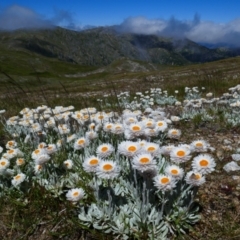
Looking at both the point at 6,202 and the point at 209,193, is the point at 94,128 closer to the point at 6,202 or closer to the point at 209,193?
the point at 6,202

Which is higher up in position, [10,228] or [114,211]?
[114,211]

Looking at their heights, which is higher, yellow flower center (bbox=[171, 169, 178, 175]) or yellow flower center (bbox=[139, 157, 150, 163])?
yellow flower center (bbox=[139, 157, 150, 163])

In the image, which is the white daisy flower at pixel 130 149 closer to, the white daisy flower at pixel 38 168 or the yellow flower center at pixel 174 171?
the yellow flower center at pixel 174 171

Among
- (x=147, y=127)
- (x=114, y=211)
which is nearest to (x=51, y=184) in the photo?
(x=114, y=211)

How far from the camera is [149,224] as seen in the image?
3.68 m

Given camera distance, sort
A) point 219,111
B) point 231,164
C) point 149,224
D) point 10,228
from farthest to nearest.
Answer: point 219,111
point 231,164
point 10,228
point 149,224

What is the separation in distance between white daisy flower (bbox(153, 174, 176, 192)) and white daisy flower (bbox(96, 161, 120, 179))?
1.49 ft

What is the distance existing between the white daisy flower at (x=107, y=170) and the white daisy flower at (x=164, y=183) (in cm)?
46

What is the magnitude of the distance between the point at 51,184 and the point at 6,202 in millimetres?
727

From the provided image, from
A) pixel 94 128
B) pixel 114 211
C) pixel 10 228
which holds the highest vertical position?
pixel 94 128

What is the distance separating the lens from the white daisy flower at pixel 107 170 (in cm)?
342

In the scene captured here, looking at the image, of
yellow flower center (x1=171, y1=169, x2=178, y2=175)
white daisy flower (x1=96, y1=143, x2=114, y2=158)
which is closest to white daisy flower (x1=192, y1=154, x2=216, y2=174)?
yellow flower center (x1=171, y1=169, x2=178, y2=175)

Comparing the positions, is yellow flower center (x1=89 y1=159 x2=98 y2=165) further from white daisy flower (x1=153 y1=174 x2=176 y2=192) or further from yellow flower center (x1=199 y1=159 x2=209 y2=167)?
yellow flower center (x1=199 y1=159 x2=209 y2=167)

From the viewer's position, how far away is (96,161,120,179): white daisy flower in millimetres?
3420
